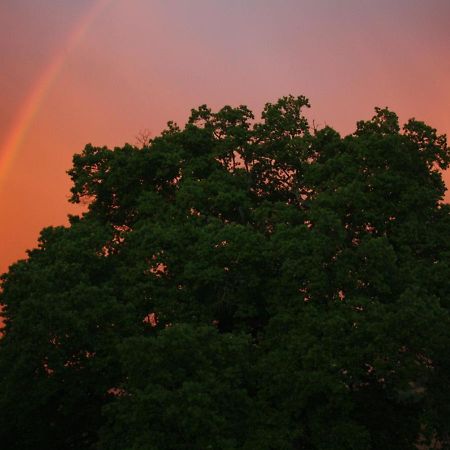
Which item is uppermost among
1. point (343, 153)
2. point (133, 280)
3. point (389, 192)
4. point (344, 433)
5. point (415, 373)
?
point (343, 153)

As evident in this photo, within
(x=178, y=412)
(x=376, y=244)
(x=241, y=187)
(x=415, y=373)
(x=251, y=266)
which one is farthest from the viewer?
(x=241, y=187)

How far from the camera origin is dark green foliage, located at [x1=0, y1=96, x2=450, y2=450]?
728 inches

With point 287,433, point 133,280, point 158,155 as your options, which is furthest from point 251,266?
point 158,155

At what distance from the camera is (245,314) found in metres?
23.4

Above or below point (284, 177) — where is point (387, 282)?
below

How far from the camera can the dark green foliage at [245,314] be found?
18.5 metres

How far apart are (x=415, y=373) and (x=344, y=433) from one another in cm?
277

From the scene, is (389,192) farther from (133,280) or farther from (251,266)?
(133,280)

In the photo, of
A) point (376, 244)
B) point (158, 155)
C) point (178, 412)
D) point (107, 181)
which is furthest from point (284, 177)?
point (178, 412)

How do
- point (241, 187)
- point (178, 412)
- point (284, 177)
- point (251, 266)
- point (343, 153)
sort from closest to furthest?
point (178, 412)
point (251, 266)
point (343, 153)
point (241, 187)
point (284, 177)

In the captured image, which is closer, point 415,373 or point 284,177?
point 415,373

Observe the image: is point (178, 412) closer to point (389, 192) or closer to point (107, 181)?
point (389, 192)

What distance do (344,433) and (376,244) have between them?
19.6 feet

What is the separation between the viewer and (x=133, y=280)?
75.2ft
